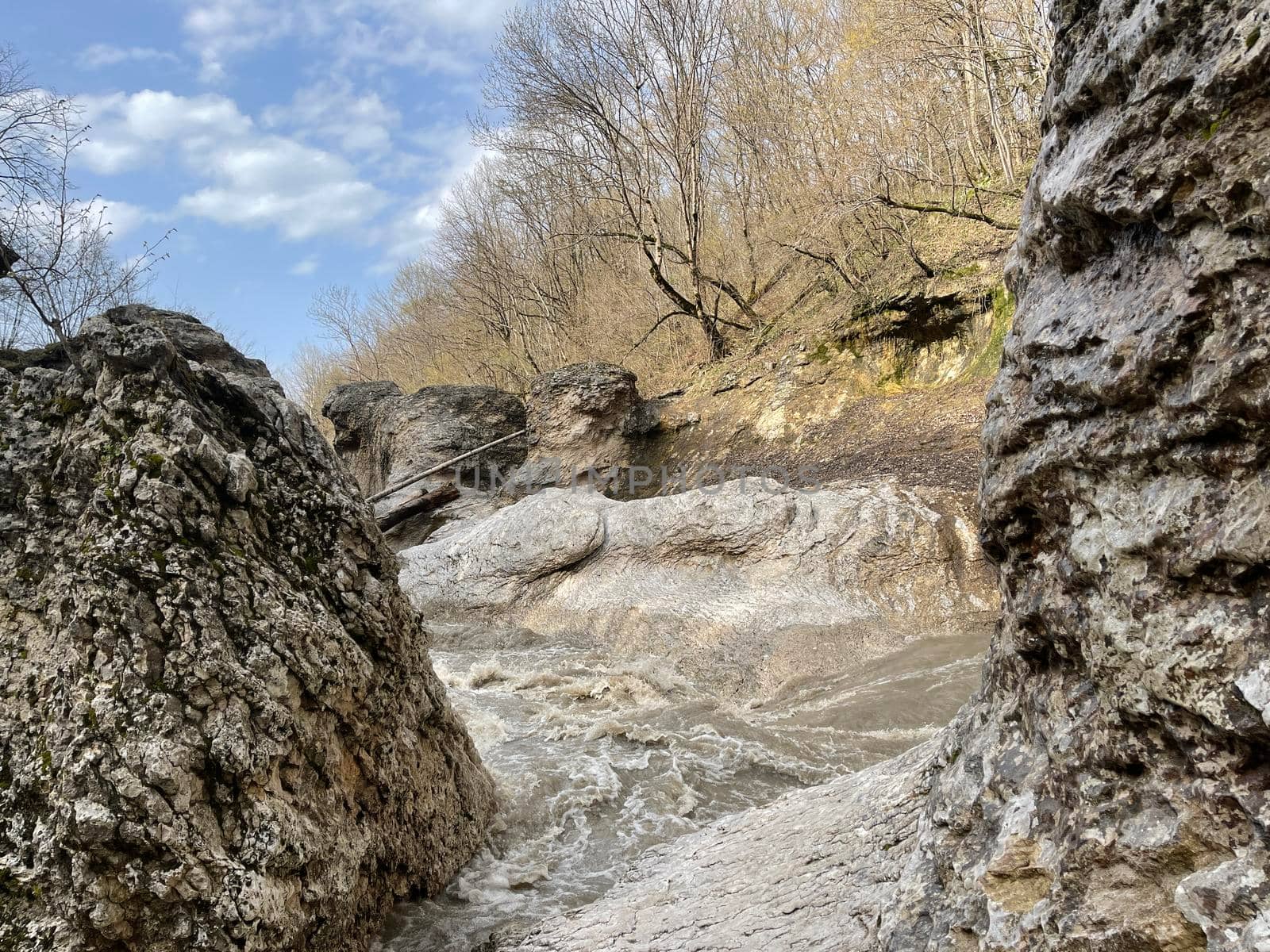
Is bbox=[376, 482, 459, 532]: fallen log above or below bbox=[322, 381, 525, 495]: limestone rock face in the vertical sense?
below

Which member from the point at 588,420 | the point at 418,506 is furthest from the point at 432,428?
the point at 588,420

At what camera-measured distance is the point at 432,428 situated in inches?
548

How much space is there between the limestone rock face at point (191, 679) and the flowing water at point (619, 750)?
13.4 inches

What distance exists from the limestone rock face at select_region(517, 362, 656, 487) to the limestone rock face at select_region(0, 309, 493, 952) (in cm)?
948

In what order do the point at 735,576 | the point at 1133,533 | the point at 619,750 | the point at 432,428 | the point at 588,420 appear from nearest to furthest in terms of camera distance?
the point at 1133,533 < the point at 619,750 < the point at 735,576 < the point at 588,420 < the point at 432,428

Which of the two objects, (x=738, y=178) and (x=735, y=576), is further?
(x=738, y=178)

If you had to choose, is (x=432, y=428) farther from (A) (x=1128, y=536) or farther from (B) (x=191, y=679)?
(A) (x=1128, y=536)

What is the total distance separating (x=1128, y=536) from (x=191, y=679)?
252 centimetres

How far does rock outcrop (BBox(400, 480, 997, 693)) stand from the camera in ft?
20.0

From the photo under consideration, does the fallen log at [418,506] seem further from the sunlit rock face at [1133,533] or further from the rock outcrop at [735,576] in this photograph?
the sunlit rock face at [1133,533]

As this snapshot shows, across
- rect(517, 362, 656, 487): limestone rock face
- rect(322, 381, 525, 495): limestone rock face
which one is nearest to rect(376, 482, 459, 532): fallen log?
rect(322, 381, 525, 495): limestone rock face

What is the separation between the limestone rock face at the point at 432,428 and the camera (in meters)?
13.8

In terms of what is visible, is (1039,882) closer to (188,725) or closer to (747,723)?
(188,725)

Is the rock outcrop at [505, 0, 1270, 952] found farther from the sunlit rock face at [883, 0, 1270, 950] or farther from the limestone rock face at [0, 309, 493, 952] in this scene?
the limestone rock face at [0, 309, 493, 952]
